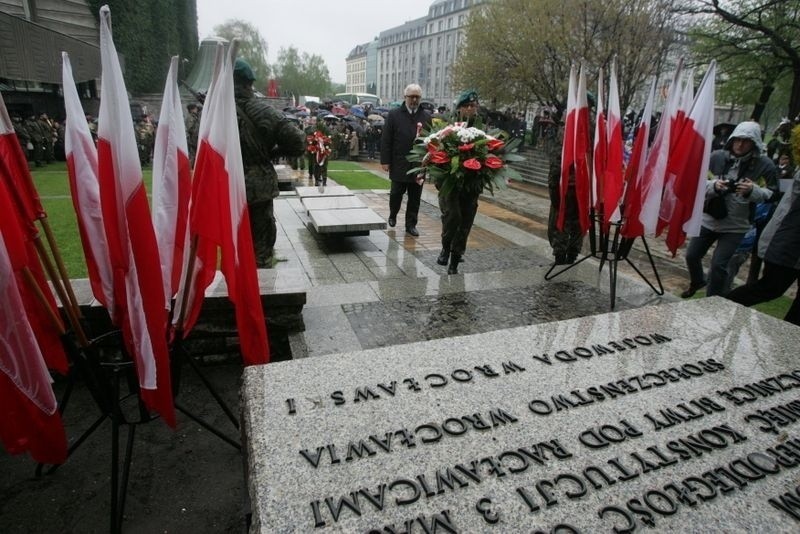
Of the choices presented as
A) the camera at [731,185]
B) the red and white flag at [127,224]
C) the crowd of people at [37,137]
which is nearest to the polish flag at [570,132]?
the camera at [731,185]

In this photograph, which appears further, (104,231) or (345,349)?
(345,349)

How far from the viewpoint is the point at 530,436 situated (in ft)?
7.04

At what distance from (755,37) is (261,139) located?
17627 millimetres

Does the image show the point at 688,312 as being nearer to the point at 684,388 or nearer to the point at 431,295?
the point at 684,388

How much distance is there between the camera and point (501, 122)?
82.7 ft

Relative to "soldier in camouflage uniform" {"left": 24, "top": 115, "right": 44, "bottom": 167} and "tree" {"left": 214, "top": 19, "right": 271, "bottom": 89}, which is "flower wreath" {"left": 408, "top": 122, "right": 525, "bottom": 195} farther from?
"tree" {"left": 214, "top": 19, "right": 271, "bottom": 89}

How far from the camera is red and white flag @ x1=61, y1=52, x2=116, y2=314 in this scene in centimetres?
238

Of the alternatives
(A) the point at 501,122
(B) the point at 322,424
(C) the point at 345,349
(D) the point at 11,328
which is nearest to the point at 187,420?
(C) the point at 345,349

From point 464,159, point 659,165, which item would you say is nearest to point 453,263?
point 464,159

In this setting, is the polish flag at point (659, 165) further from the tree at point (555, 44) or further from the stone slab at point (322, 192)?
the tree at point (555, 44)

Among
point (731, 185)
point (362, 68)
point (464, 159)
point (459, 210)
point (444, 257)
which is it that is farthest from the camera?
point (362, 68)

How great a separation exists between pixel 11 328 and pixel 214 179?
43.1 inches

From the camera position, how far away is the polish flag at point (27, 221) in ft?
7.36

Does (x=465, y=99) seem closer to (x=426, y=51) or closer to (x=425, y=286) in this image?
(x=425, y=286)
